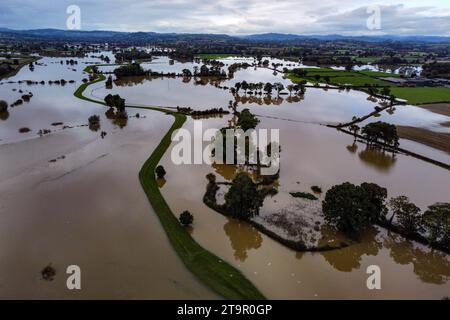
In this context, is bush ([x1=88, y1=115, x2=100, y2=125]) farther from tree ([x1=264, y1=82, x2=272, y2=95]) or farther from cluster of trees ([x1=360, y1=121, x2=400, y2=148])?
tree ([x1=264, y1=82, x2=272, y2=95])

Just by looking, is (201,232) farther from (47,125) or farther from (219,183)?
(47,125)

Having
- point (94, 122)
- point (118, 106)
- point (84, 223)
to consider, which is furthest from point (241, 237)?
point (118, 106)

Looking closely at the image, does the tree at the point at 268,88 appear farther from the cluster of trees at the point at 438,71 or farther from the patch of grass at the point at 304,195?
the cluster of trees at the point at 438,71

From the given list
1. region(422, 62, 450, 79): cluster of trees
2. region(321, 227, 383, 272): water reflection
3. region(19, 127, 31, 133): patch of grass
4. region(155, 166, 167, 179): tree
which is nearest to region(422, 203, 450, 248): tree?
region(321, 227, 383, 272): water reflection

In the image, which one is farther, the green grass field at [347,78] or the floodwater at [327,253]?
the green grass field at [347,78]

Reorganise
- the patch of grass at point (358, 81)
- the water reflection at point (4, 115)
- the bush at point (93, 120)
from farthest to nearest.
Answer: the patch of grass at point (358, 81) → the water reflection at point (4, 115) → the bush at point (93, 120)

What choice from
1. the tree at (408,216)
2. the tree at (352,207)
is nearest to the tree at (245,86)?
the tree at (352,207)

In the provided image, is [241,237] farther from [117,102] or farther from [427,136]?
[117,102]
